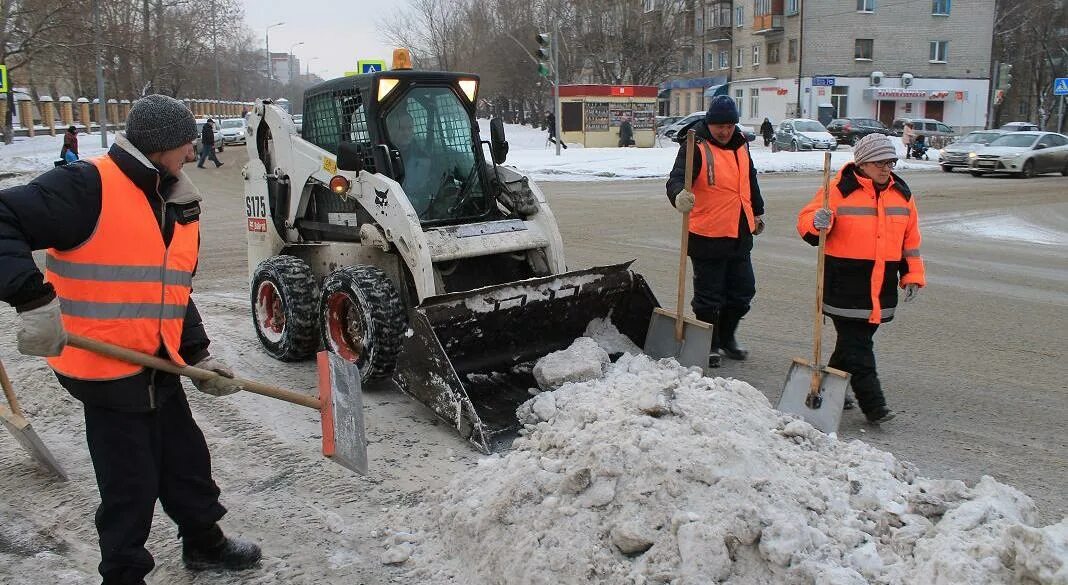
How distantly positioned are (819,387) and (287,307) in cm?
367

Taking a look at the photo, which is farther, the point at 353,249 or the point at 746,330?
the point at 746,330

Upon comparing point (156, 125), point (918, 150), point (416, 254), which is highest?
point (918, 150)

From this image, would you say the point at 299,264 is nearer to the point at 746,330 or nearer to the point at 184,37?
the point at 746,330

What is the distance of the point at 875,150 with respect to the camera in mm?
4926

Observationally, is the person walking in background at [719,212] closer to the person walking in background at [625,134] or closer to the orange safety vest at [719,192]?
the orange safety vest at [719,192]

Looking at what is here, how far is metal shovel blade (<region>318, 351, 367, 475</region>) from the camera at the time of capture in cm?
342

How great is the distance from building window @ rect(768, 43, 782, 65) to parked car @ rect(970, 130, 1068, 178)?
29.8 m

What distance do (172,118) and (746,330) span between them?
5.17 m

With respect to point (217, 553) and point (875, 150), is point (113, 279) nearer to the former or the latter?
point (217, 553)

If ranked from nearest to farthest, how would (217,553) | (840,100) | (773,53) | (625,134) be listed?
(217,553) → (625,134) → (840,100) → (773,53)

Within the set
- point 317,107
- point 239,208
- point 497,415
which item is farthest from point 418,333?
point 239,208

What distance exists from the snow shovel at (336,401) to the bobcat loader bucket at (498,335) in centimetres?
111

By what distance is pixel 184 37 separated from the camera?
52.9m

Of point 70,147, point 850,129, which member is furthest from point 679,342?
point 850,129
